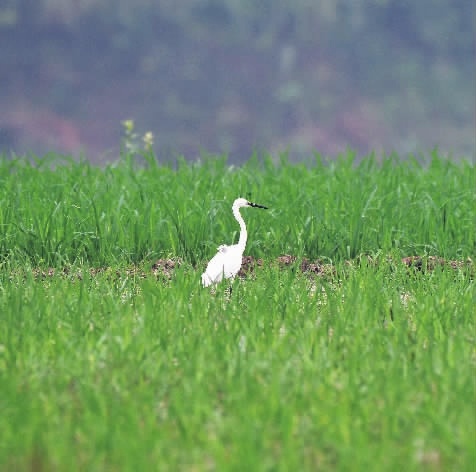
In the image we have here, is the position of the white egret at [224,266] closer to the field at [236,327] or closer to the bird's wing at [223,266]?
the bird's wing at [223,266]

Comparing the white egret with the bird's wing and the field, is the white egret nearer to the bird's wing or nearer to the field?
the bird's wing

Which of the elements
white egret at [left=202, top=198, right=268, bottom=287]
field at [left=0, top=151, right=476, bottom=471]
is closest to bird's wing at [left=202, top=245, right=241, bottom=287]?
white egret at [left=202, top=198, right=268, bottom=287]

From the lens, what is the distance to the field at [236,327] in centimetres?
321

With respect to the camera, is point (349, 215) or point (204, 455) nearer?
point (204, 455)

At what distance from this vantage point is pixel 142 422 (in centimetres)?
351

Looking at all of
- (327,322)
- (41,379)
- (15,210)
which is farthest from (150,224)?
(41,379)

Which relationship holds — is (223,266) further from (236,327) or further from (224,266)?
(236,327)

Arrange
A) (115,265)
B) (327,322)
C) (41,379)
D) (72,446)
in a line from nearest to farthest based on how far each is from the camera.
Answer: (72,446) → (41,379) → (327,322) → (115,265)

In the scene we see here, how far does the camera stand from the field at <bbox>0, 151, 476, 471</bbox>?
321 cm

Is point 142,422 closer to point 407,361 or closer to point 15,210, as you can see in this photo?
point 407,361

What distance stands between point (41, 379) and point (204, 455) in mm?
978

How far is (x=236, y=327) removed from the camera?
4625 mm

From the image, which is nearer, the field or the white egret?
the field

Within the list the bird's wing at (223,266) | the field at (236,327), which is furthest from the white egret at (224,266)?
the field at (236,327)
